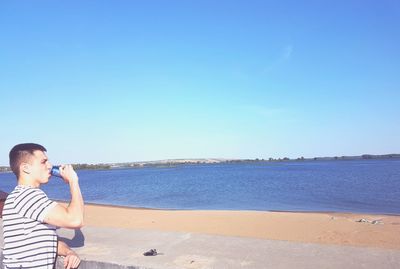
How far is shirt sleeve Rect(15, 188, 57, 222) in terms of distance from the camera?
2.36 metres

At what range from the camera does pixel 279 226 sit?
1352cm

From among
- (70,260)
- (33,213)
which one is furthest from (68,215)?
(70,260)

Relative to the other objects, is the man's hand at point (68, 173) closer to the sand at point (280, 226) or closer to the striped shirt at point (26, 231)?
the striped shirt at point (26, 231)

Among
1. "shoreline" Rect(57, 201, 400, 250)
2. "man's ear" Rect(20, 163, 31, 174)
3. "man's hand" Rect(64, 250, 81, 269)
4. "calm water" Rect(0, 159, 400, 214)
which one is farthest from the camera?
"calm water" Rect(0, 159, 400, 214)

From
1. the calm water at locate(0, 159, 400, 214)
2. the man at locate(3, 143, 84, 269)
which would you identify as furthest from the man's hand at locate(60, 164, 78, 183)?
the calm water at locate(0, 159, 400, 214)

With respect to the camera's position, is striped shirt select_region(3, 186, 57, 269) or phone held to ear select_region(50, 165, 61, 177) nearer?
striped shirt select_region(3, 186, 57, 269)

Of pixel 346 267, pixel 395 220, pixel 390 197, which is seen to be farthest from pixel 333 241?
pixel 390 197

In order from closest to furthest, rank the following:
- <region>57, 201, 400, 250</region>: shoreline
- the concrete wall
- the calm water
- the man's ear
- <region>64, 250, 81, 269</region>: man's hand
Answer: the man's ear, <region>64, 250, 81, 269</region>: man's hand, the concrete wall, <region>57, 201, 400, 250</region>: shoreline, the calm water

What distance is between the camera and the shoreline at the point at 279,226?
11117 mm

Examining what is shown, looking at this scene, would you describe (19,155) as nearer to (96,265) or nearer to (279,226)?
(96,265)

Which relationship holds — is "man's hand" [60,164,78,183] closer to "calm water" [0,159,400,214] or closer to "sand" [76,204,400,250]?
"sand" [76,204,400,250]

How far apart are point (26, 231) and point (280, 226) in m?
12.1

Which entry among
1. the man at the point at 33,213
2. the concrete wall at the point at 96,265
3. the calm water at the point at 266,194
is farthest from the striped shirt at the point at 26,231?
the calm water at the point at 266,194

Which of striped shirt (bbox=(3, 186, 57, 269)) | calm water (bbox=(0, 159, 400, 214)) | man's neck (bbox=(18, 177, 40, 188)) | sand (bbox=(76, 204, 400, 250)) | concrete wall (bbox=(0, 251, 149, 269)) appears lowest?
calm water (bbox=(0, 159, 400, 214))
